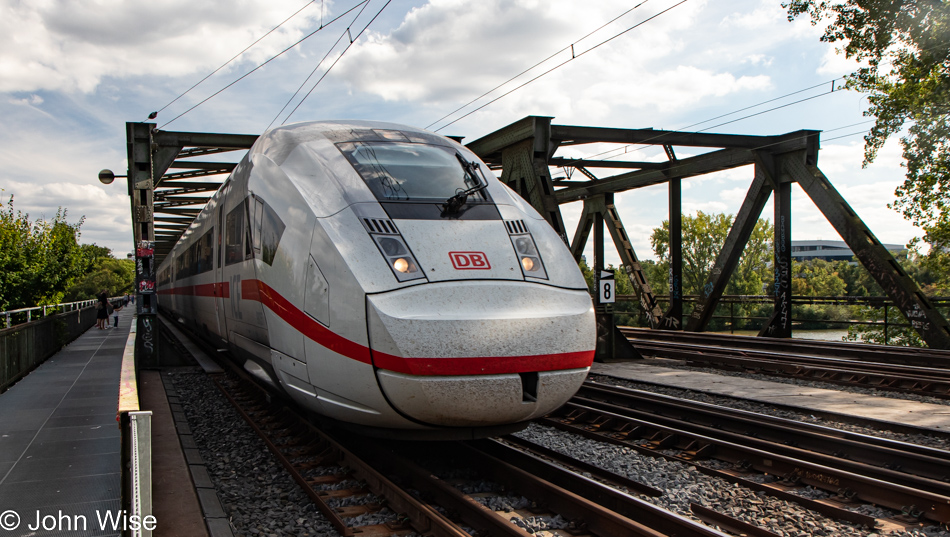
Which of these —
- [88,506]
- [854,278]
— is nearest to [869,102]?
→ [88,506]

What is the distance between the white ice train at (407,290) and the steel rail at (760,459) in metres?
1.97

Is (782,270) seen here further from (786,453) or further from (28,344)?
(28,344)

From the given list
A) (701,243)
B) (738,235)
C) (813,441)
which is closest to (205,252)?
(813,441)

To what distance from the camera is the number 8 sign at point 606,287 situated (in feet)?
42.8

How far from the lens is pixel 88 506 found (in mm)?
4754

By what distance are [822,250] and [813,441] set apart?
13980 cm

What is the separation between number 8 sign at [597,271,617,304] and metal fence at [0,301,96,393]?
10107 millimetres

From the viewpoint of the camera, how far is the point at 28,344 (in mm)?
11703

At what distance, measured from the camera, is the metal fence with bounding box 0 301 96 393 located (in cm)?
984

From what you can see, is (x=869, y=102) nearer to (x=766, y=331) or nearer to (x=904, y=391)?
(x=766, y=331)

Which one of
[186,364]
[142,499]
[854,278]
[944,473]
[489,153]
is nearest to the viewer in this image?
[142,499]

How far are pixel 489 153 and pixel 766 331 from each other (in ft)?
27.6

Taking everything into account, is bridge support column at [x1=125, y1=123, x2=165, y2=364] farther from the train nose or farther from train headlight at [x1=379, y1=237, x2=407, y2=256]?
the train nose

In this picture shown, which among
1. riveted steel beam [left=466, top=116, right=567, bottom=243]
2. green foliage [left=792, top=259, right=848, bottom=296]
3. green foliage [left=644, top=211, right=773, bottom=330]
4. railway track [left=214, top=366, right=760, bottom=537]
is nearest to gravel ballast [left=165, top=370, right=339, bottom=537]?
railway track [left=214, top=366, right=760, bottom=537]
